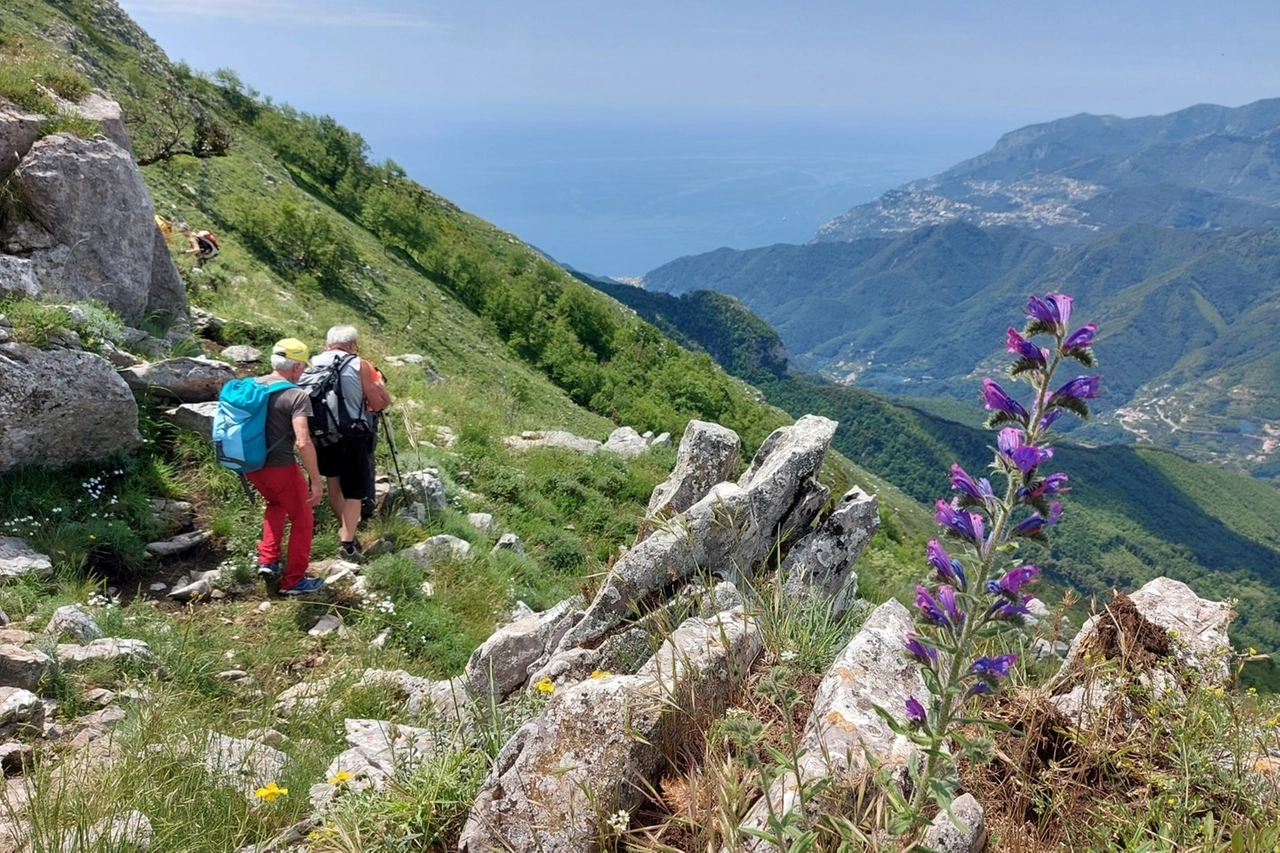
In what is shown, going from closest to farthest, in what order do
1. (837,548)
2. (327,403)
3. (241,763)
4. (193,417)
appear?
(241,763), (837,548), (327,403), (193,417)

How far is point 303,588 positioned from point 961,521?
6897 millimetres

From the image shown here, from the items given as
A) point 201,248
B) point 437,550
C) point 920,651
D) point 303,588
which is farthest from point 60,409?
point 201,248

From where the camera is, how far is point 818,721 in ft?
11.1

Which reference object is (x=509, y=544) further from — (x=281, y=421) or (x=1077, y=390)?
(x=1077, y=390)

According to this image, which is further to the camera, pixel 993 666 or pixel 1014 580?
pixel 993 666

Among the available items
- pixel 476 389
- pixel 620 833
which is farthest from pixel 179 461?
pixel 476 389

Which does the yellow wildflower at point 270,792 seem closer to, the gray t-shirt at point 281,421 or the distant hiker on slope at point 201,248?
the gray t-shirt at point 281,421

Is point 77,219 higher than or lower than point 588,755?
higher

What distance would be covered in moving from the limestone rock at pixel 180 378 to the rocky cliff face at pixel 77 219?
1.48 metres

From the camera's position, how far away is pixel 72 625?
17.4 feet

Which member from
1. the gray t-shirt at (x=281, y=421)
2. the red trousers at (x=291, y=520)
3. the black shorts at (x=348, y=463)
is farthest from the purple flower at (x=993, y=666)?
the black shorts at (x=348, y=463)

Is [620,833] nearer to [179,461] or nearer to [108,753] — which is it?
[108,753]

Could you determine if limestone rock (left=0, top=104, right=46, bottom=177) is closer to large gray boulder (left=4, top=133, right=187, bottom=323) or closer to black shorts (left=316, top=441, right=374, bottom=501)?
large gray boulder (left=4, top=133, right=187, bottom=323)

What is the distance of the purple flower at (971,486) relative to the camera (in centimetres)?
256
